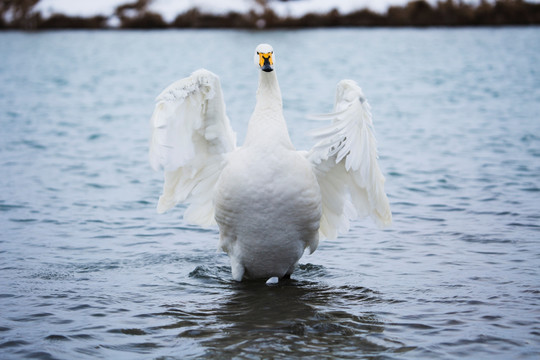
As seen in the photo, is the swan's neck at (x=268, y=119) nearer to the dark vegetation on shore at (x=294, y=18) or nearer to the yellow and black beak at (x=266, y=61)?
the yellow and black beak at (x=266, y=61)

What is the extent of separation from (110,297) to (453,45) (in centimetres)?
3583

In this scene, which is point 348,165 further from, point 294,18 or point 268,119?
point 294,18

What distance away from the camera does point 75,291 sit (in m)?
8.16

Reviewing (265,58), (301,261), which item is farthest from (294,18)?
(265,58)

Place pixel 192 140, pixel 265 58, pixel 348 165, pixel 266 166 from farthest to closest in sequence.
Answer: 1. pixel 192 140
2. pixel 265 58
3. pixel 266 166
4. pixel 348 165

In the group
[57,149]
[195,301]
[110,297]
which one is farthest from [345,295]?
[57,149]

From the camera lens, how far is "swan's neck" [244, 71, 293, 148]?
7.67 m

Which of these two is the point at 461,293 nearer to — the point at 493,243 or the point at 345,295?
the point at 345,295

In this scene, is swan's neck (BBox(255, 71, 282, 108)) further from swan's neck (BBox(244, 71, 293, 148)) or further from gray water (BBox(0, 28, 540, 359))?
gray water (BBox(0, 28, 540, 359))

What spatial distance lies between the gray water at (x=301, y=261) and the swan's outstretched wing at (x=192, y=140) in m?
0.97

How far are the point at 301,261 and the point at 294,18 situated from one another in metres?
51.1

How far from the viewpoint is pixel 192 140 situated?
8133 mm

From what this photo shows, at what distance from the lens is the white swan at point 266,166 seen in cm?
743

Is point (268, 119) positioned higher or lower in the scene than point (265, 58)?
lower
